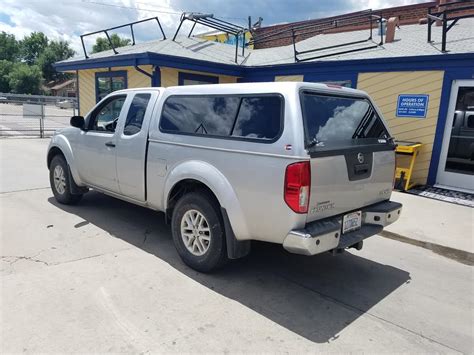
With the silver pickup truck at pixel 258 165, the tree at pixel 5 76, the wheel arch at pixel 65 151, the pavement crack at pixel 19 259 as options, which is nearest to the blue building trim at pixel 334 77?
the silver pickup truck at pixel 258 165

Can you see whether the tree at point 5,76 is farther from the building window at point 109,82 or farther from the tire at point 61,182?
the tire at point 61,182

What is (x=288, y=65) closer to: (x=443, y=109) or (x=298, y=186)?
(x=443, y=109)

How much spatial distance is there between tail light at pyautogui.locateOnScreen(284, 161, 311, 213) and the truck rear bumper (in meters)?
0.22

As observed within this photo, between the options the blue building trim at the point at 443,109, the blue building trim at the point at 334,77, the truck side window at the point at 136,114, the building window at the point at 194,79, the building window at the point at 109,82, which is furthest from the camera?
the building window at the point at 109,82

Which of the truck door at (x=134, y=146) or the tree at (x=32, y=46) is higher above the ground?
the tree at (x=32, y=46)

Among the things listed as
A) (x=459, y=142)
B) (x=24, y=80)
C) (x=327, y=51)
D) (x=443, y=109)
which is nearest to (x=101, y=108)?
(x=443, y=109)

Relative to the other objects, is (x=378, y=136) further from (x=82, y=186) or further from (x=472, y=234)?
(x=82, y=186)

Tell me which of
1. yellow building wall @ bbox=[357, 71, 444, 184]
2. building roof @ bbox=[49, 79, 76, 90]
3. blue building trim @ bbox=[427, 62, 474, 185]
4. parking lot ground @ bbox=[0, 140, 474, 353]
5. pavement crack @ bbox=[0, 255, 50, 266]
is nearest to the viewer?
parking lot ground @ bbox=[0, 140, 474, 353]

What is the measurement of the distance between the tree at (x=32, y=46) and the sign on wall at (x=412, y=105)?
101 m

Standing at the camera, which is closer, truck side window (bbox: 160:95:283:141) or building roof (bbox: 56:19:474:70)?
truck side window (bbox: 160:95:283:141)

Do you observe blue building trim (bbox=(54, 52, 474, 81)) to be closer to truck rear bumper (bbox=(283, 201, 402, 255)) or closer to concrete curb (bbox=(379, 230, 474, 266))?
concrete curb (bbox=(379, 230, 474, 266))

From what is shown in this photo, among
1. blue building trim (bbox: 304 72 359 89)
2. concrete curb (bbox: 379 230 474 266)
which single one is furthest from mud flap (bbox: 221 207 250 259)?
blue building trim (bbox: 304 72 359 89)

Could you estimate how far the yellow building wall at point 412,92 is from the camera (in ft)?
27.2

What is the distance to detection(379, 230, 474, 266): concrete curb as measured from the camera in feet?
15.8
